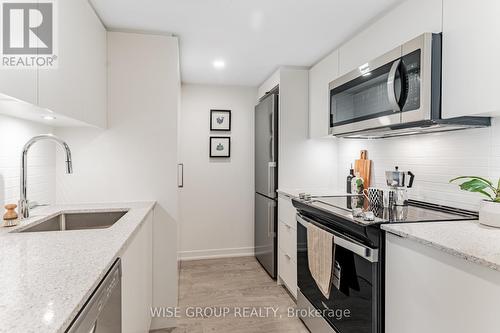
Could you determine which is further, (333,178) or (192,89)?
(192,89)

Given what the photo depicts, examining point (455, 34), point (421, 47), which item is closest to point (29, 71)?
point (421, 47)

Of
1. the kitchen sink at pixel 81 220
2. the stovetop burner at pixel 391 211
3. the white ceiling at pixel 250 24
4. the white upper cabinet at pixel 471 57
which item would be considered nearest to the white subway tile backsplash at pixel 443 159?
the stovetop burner at pixel 391 211

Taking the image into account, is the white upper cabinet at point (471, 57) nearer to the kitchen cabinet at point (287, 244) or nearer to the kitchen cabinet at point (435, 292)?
the kitchen cabinet at point (435, 292)

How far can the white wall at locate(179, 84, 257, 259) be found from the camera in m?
3.81

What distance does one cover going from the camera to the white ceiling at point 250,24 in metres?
1.91

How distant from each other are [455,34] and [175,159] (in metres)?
1.95

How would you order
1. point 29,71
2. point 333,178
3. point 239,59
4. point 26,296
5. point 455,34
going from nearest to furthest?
point 26,296 < point 29,71 < point 455,34 < point 239,59 < point 333,178

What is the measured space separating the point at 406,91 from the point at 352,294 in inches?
45.5

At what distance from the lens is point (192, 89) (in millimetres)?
3811

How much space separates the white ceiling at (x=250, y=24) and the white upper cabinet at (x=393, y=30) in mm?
86

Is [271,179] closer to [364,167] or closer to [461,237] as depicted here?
[364,167]

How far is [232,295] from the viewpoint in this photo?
2.77 meters

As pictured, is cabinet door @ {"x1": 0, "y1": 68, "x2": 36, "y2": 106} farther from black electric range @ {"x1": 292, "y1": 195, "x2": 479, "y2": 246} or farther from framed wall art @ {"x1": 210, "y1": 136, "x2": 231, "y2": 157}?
framed wall art @ {"x1": 210, "y1": 136, "x2": 231, "y2": 157}

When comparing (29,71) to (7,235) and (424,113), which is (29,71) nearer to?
(7,235)
